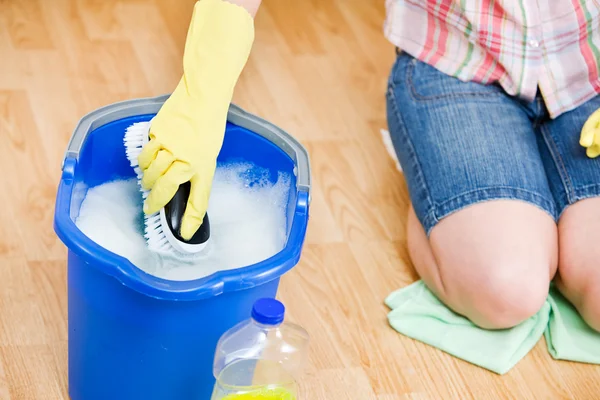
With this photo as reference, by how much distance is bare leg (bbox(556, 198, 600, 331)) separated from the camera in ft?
4.05

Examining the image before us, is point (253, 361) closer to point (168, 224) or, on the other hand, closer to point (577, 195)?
point (168, 224)

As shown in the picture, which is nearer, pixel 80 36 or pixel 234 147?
pixel 234 147

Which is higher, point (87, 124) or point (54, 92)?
point (87, 124)

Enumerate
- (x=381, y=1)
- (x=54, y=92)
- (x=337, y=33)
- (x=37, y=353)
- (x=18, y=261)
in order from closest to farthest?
1. (x=37, y=353)
2. (x=18, y=261)
3. (x=54, y=92)
4. (x=337, y=33)
5. (x=381, y=1)

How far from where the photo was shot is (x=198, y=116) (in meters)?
1.00

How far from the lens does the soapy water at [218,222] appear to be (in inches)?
39.2

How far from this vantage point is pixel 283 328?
93cm

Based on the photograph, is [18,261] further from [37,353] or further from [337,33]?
[337,33]

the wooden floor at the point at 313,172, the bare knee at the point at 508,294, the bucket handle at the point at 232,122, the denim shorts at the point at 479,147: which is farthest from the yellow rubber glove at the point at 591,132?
the bucket handle at the point at 232,122

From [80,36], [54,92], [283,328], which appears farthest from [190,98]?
[80,36]

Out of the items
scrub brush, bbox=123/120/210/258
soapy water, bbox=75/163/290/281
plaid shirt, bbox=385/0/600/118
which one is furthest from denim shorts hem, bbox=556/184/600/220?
scrub brush, bbox=123/120/210/258

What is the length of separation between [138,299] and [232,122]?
0.30m

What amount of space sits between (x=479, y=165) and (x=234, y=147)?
37cm

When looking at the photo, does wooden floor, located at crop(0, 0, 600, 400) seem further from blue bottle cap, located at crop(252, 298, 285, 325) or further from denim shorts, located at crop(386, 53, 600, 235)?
blue bottle cap, located at crop(252, 298, 285, 325)
